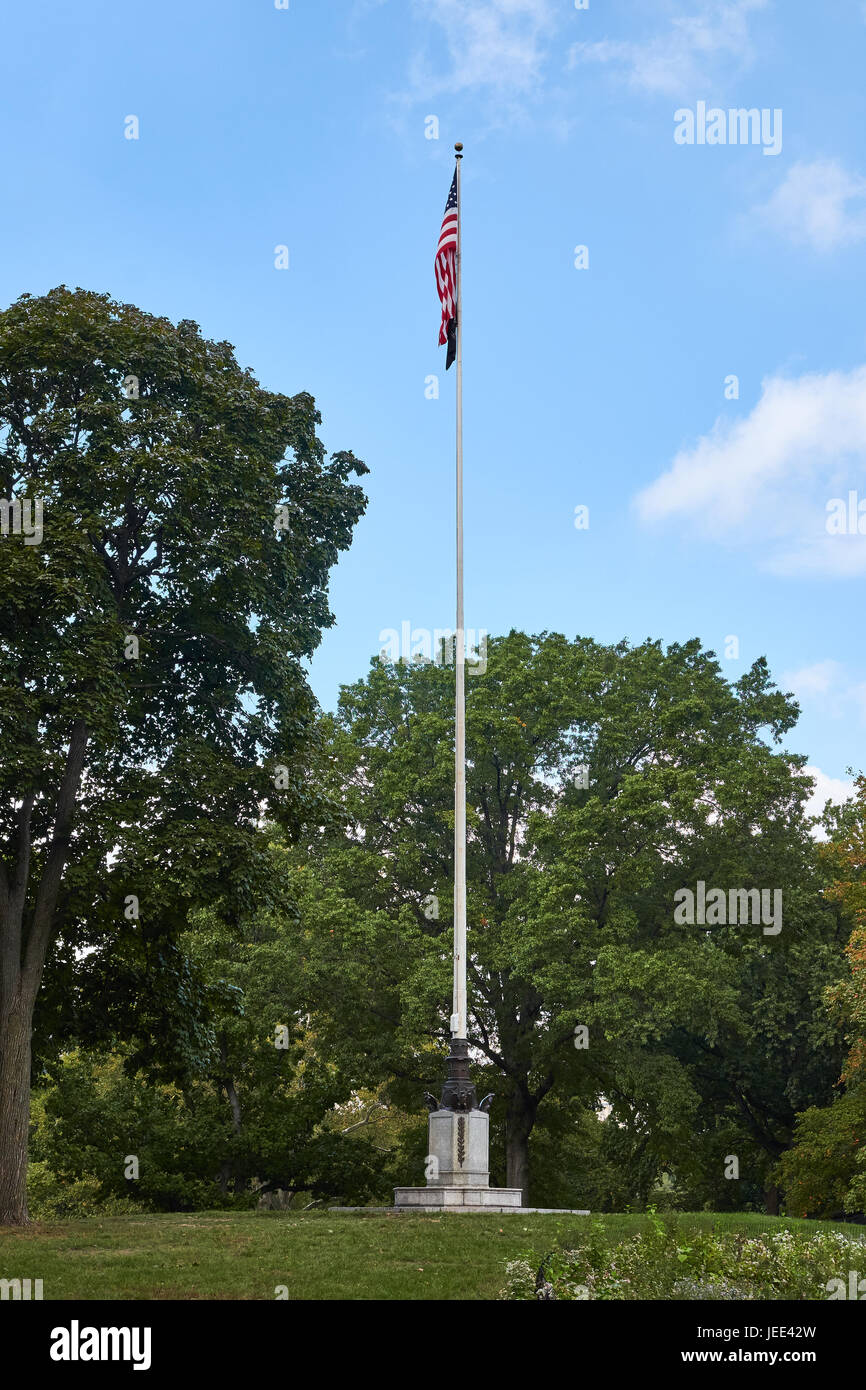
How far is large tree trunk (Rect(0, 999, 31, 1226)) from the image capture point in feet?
61.0

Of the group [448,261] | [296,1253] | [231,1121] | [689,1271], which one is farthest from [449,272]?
[231,1121]

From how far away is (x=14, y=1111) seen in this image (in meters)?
19.1

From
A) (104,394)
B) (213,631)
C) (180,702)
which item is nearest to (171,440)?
(104,394)

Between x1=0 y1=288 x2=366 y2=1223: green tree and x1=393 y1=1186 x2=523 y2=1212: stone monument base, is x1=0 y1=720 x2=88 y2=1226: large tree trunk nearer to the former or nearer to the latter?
x1=0 y1=288 x2=366 y2=1223: green tree

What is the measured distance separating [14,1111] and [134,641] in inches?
286

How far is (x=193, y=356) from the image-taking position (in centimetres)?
2281

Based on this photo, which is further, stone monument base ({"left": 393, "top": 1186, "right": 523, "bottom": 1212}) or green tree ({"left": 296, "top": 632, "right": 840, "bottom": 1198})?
green tree ({"left": 296, "top": 632, "right": 840, "bottom": 1198})

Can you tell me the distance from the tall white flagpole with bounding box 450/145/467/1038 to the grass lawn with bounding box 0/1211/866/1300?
12.9ft

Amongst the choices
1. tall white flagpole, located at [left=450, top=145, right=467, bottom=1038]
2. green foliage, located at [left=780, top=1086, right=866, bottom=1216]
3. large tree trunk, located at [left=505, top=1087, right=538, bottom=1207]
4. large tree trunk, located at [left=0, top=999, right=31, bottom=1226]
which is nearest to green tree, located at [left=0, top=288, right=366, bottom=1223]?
large tree trunk, located at [left=0, top=999, right=31, bottom=1226]

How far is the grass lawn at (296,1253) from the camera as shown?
1138cm

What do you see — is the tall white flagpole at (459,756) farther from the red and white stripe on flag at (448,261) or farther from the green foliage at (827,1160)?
the green foliage at (827,1160)

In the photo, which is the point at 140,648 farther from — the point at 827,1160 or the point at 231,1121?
the point at 827,1160

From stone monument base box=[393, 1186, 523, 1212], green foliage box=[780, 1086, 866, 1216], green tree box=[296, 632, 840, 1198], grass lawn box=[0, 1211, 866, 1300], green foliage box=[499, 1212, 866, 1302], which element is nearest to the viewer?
green foliage box=[499, 1212, 866, 1302]
